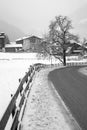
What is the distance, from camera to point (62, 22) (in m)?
50.2

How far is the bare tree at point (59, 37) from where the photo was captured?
47.0 metres

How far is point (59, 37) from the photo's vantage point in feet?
159

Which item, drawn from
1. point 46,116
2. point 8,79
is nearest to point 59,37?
point 8,79

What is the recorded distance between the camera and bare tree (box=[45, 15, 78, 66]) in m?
47.0

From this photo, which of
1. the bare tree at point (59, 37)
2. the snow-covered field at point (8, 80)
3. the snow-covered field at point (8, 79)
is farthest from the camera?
the bare tree at point (59, 37)

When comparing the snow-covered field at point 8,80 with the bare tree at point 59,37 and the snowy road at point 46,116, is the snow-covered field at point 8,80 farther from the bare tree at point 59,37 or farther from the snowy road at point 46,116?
the bare tree at point 59,37

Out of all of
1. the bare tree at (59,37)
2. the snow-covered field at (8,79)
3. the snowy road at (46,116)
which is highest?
the bare tree at (59,37)

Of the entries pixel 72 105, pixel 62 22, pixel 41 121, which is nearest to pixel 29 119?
pixel 41 121

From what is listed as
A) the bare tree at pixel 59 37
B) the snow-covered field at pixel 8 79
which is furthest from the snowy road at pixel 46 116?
the bare tree at pixel 59 37

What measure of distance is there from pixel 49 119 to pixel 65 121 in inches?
23.9

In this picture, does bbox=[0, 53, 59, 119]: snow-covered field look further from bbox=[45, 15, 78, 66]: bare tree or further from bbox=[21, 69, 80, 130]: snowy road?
bbox=[45, 15, 78, 66]: bare tree

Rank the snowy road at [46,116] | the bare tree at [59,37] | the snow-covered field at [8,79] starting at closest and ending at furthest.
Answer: the snowy road at [46,116] → the snow-covered field at [8,79] → the bare tree at [59,37]

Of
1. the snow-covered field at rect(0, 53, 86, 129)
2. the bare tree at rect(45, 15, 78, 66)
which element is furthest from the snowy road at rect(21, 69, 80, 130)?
the bare tree at rect(45, 15, 78, 66)

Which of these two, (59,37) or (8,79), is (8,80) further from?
(59,37)
